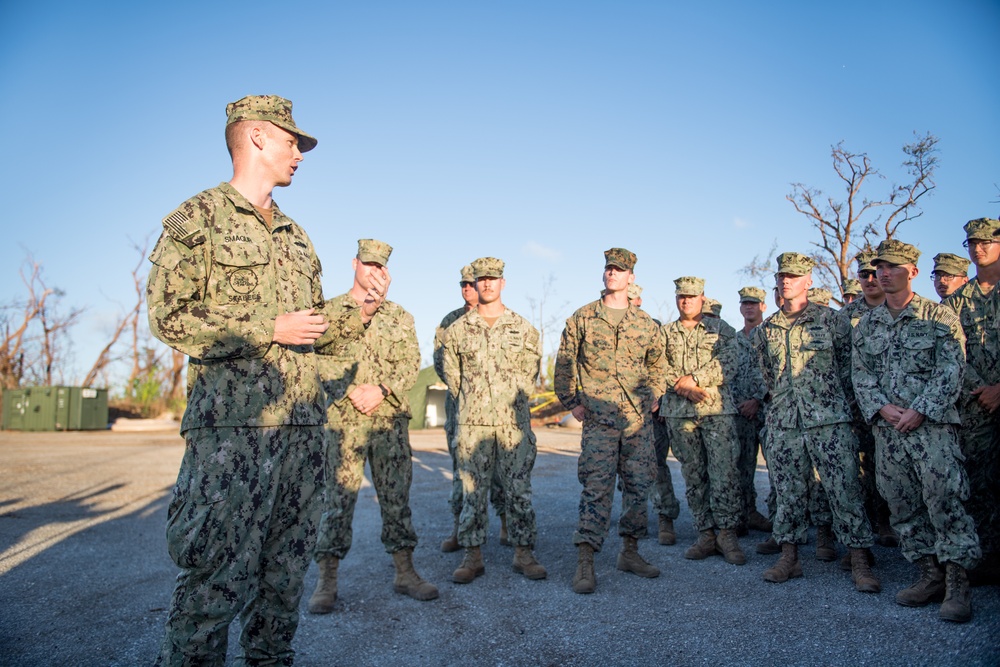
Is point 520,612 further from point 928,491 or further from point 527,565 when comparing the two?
point 928,491

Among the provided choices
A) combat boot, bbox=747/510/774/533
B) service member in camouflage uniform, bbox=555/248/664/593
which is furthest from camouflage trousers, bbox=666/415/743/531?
combat boot, bbox=747/510/774/533

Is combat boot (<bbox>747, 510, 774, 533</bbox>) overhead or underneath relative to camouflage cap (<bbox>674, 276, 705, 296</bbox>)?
underneath

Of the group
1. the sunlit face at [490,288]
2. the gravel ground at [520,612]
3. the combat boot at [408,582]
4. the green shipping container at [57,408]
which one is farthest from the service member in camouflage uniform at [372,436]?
the green shipping container at [57,408]

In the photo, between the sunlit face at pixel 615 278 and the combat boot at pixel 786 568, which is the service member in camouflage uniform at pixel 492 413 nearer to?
the sunlit face at pixel 615 278

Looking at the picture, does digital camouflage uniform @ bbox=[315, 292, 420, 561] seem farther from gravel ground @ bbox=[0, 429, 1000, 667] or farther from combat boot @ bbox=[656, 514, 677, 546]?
combat boot @ bbox=[656, 514, 677, 546]

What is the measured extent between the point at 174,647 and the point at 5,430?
26828 mm

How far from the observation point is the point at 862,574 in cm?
440

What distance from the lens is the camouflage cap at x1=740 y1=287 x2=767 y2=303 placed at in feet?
24.2

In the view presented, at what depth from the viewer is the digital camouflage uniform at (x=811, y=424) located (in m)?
4.70

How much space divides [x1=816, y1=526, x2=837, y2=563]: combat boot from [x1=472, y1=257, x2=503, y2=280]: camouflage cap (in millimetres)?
3319

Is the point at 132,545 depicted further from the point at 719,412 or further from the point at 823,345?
the point at 823,345

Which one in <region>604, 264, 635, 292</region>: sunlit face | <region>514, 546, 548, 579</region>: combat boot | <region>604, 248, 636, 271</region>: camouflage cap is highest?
<region>604, 248, 636, 271</region>: camouflage cap

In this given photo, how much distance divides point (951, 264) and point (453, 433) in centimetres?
472

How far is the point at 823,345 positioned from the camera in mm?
5039
